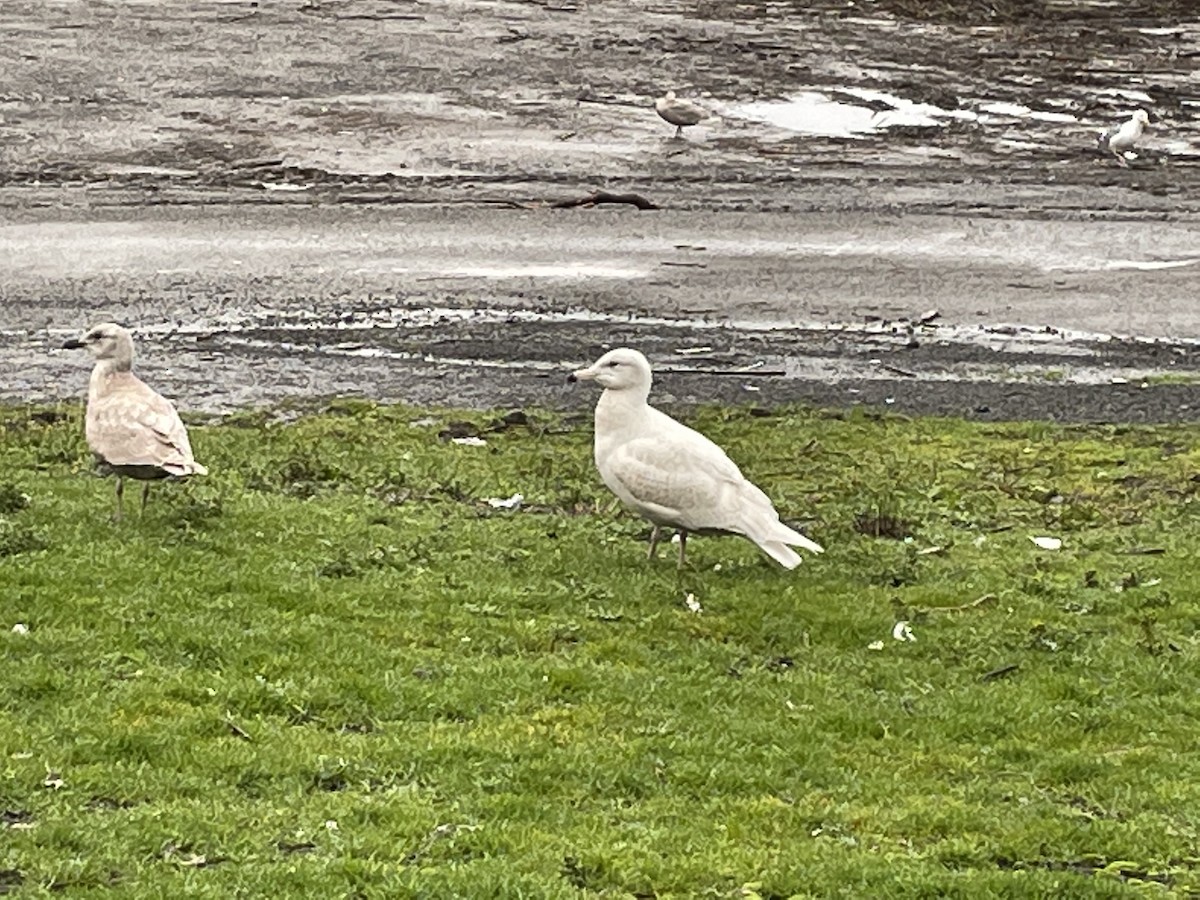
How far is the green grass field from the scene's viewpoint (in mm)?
7129

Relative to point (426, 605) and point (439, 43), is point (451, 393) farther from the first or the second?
point (439, 43)

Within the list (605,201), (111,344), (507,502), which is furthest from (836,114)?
(111,344)

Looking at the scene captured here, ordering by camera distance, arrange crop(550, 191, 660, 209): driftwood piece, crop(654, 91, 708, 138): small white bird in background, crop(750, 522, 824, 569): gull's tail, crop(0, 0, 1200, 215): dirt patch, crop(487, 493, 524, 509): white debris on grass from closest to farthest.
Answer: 1. crop(750, 522, 824, 569): gull's tail
2. crop(487, 493, 524, 509): white debris on grass
3. crop(550, 191, 660, 209): driftwood piece
4. crop(0, 0, 1200, 215): dirt patch
5. crop(654, 91, 708, 138): small white bird in background

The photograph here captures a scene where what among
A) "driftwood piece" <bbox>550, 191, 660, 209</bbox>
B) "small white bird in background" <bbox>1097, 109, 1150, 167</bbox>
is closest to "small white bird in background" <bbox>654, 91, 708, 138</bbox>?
"driftwood piece" <bbox>550, 191, 660, 209</bbox>

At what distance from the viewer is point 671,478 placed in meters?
11.0

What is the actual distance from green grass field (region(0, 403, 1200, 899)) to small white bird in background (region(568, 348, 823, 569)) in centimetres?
25

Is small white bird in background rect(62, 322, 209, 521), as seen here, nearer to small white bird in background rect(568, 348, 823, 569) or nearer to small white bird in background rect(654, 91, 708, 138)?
small white bird in background rect(568, 348, 823, 569)

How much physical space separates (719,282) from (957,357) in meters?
2.96

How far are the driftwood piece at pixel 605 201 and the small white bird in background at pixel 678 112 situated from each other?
3.15 meters

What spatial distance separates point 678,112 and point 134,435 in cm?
1519

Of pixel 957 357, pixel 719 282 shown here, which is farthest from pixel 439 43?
pixel 957 357

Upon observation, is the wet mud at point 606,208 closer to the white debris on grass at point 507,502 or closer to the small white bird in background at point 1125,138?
the small white bird in background at point 1125,138

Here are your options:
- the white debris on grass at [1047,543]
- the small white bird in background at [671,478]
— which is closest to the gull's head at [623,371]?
the small white bird in background at [671,478]

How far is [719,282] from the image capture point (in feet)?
62.5
